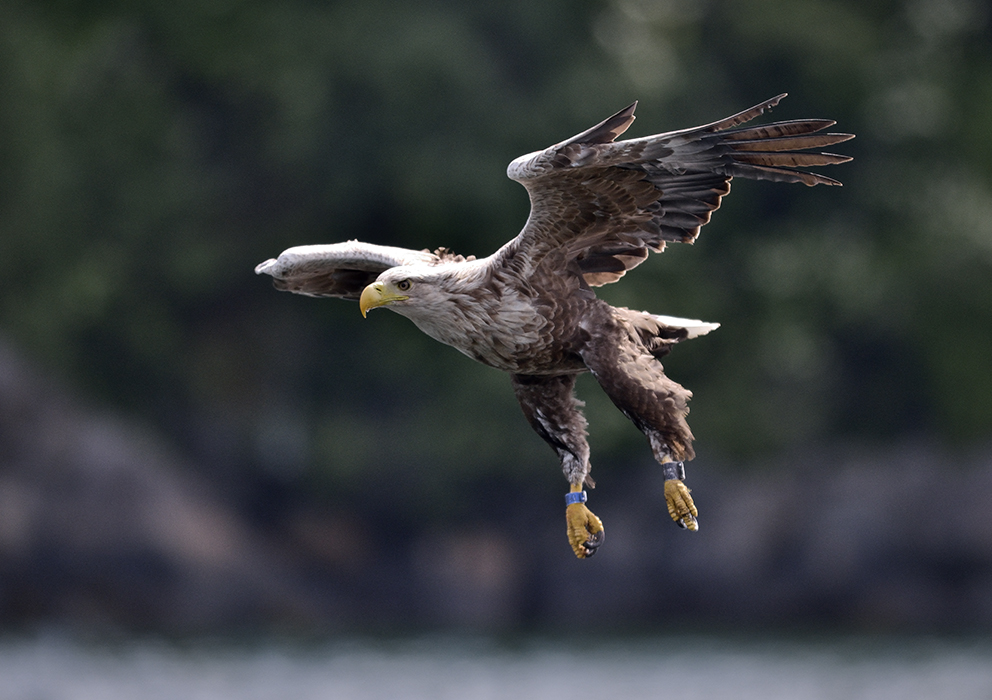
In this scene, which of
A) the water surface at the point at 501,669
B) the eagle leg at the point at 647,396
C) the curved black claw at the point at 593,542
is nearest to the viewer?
the eagle leg at the point at 647,396

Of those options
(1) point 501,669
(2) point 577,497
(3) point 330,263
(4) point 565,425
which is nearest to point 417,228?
(1) point 501,669

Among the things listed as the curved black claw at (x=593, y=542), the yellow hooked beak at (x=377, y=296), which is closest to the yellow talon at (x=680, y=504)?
the curved black claw at (x=593, y=542)

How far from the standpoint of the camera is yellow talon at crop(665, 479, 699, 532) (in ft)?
23.3

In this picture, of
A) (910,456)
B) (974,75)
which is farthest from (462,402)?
(974,75)

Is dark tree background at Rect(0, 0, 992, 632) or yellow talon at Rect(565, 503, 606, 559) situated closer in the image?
yellow talon at Rect(565, 503, 606, 559)

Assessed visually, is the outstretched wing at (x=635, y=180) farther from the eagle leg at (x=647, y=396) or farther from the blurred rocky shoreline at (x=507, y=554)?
the blurred rocky shoreline at (x=507, y=554)

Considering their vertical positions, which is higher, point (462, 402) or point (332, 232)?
point (332, 232)

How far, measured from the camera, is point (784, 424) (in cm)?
2948

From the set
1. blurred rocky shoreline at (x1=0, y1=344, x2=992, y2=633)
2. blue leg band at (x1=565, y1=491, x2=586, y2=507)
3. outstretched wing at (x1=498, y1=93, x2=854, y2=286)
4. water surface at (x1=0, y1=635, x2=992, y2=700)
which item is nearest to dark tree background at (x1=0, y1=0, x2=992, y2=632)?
blurred rocky shoreline at (x1=0, y1=344, x2=992, y2=633)

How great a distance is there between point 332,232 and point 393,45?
3724mm

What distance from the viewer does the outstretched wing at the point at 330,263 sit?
25.1ft

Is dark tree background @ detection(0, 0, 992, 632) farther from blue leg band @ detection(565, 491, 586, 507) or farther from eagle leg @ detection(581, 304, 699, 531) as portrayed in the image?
eagle leg @ detection(581, 304, 699, 531)

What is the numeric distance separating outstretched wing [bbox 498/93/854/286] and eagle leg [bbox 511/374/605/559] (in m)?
0.56

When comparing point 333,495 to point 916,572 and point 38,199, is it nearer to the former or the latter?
point 38,199
